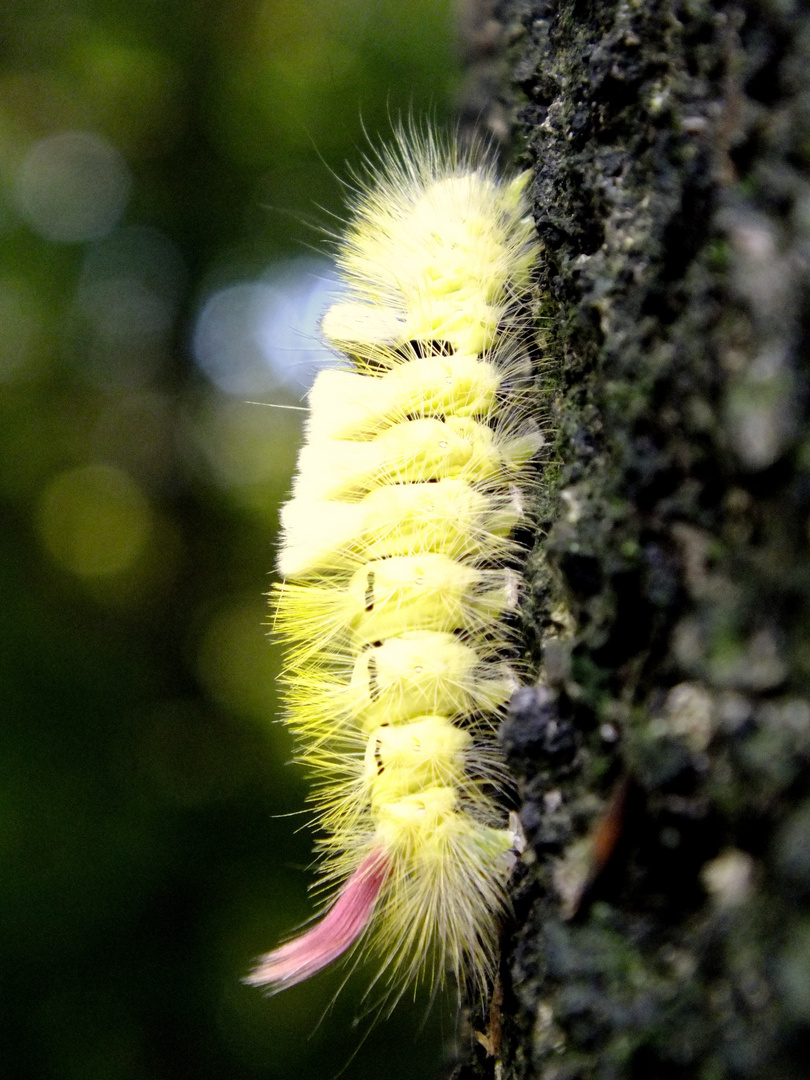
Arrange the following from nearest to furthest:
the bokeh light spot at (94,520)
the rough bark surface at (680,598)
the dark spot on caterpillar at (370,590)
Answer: the rough bark surface at (680,598), the dark spot on caterpillar at (370,590), the bokeh light spot at (94,520)

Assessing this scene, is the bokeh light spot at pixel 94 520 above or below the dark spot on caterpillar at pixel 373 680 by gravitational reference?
below

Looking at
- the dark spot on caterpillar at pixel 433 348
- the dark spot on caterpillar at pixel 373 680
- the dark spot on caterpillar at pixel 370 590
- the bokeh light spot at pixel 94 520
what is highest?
the dark spot on caterpillar at pixel 433 348

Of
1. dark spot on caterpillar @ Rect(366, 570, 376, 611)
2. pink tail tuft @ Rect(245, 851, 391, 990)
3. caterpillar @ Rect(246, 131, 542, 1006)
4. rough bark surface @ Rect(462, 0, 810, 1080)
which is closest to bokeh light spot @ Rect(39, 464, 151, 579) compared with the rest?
caterpillar @ Rect(246, 131, 542, 1006)

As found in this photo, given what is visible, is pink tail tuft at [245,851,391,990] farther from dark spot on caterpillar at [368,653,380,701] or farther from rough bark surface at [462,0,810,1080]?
rough bark surface at [462,0,810,1080]

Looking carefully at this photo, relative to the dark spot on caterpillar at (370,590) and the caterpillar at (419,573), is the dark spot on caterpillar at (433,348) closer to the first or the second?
the caterpillar at (419,573)

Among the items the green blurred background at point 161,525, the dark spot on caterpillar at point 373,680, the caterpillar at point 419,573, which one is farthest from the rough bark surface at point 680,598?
the green blurred background at point 161,525

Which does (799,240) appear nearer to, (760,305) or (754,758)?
(760,305)

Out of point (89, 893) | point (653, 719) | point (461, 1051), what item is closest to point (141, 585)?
point (89, 893)
